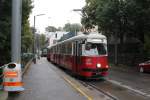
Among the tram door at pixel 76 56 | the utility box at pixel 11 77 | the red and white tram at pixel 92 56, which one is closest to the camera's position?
the utility box at pixel 11 77

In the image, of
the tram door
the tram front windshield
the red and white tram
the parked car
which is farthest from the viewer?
the parked car

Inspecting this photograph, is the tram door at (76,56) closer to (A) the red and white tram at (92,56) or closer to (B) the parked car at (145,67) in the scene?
(A) the red and white tram at (92,56)

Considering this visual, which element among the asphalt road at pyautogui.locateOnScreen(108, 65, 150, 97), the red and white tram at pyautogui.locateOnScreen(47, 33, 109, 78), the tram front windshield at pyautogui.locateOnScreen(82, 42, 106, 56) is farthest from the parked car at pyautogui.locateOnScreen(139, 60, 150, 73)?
the tram front windshield at pyautogui.locateOnScreen(82, 42, 106, 56)

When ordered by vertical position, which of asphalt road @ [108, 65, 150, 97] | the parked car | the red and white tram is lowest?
asphalt road @ [108, 65, 150, 97]

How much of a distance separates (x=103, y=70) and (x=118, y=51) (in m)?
31.7

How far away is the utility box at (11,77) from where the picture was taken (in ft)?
50.7

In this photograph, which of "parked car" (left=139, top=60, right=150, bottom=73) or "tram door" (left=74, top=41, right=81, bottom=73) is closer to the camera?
"tram door" (left=74, top=41, right=81, bottom=73)

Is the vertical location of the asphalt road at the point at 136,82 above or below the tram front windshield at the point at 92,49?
below

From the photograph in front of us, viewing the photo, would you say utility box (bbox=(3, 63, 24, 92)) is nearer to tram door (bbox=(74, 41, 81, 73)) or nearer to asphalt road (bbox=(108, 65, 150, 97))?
asphalt road (bbox=(108, 65, 150, 97))

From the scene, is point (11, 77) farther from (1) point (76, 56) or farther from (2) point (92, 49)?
(1) point (76, 56)

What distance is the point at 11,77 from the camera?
15.5 metres

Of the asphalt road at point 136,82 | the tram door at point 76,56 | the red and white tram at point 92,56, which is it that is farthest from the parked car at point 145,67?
the red and white tram at point 92,56

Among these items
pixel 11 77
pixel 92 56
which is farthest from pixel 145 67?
pixel 11 77

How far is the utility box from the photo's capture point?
15445 mm
